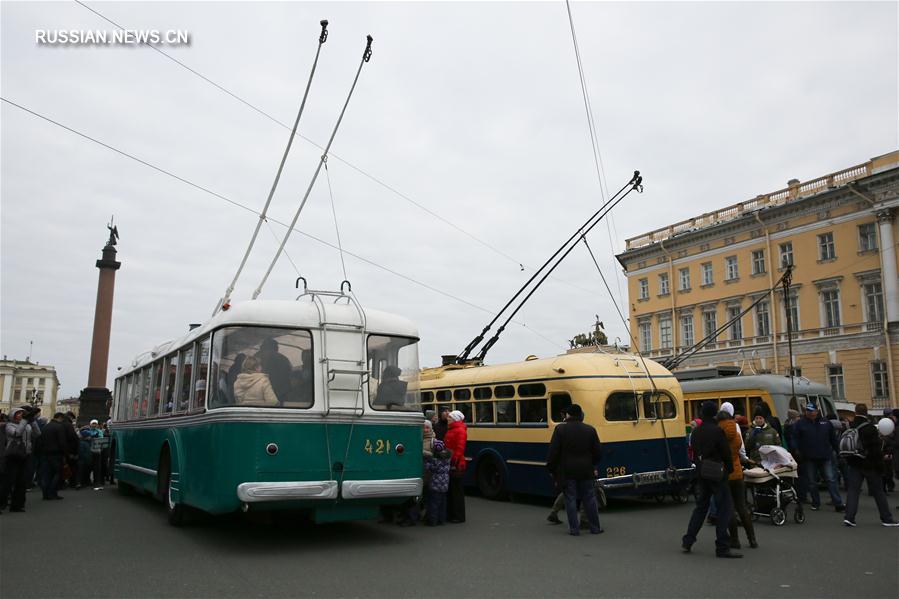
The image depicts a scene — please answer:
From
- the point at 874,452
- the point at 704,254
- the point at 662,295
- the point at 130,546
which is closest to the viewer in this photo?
the point at 130,546

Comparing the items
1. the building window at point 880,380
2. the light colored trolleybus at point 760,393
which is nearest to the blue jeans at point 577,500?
the light colored trolleybus at point 760,393

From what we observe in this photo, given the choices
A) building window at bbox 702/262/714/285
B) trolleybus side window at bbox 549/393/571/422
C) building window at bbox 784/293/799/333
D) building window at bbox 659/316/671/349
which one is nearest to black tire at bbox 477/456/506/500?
trolleybus side window at bbox 549/393/571/422

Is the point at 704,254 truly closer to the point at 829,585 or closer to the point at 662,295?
the point at 662,295

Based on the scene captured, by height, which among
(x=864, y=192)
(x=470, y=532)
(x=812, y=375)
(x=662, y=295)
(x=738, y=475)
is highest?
(x=864, y=192)

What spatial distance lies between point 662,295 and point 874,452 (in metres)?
41.5

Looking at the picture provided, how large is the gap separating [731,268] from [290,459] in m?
42.2

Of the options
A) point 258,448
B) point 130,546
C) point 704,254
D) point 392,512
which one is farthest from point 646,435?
point 704,254

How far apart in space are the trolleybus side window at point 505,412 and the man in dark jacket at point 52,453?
881 centimetres

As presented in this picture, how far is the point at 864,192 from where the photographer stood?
126 feet

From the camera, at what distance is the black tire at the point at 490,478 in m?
14.5

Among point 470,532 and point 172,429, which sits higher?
point 172,429

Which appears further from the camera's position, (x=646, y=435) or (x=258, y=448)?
(x=646, y=435)

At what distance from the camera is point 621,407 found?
1280 cm

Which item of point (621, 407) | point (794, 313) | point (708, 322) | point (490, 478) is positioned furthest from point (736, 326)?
point (621, 407)
